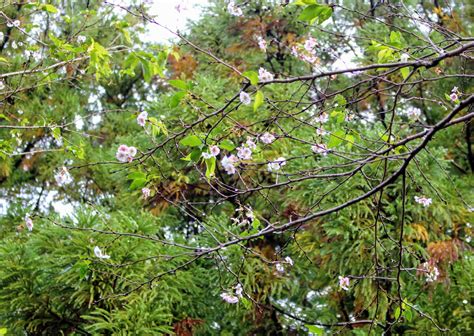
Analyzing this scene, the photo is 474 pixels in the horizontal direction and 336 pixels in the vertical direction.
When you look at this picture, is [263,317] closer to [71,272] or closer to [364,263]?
[364,263]

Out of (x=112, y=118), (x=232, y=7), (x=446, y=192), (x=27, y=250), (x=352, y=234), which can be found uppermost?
(x=232, y=7)

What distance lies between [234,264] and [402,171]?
2.85m

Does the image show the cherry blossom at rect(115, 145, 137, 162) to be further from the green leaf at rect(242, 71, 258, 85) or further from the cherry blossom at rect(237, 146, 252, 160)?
the green leaf at rect(242, 71, 258, 85)

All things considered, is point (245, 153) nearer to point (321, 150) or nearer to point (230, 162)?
point (230, 162)

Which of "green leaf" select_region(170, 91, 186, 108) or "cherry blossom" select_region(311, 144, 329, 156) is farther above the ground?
"green leaf" select_region(170, 91, 186, 108)

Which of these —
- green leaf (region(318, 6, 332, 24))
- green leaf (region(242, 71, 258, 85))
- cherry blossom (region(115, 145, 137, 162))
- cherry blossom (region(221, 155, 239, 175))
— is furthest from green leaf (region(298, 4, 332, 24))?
cherry blossom (region(115, 145, 137, 162))

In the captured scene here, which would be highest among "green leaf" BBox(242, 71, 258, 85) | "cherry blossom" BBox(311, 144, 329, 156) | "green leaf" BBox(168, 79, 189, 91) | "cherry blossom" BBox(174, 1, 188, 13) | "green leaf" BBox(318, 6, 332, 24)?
"green leaf" BBox(318, 6, 332, 24)

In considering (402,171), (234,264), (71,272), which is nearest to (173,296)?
(234,264)

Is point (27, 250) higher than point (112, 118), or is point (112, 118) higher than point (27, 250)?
point (27, 250)

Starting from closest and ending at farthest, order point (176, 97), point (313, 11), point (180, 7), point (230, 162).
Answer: point (313, 11)
point (176, 97)
point (230, 162)
point (180, 7)

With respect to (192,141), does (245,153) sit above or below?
below

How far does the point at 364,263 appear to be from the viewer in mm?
3986

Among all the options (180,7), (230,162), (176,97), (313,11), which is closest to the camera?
(313,11)

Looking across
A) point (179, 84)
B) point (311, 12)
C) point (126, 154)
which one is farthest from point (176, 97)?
point (126, 154)
